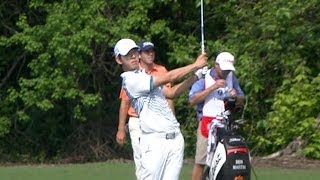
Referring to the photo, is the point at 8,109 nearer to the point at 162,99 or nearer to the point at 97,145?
the point at 97,145

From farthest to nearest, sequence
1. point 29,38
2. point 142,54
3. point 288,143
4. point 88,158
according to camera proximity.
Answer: point 88,158 → point 29,38 → point 288,143 → point 142,54

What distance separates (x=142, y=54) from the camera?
1034 centimetres

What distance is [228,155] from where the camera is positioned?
33.6 feet

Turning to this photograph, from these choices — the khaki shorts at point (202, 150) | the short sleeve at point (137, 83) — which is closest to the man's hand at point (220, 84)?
the khaki shorts at point (202, 150)

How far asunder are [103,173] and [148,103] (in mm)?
6053

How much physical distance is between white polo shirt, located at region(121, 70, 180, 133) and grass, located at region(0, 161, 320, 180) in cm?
471

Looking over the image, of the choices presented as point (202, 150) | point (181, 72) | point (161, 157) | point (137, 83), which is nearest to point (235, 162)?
point (202, 150)

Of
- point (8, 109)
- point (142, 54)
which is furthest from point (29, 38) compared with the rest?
point (142, 54)

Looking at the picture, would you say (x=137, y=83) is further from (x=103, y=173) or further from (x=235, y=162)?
(x=103, y=173)

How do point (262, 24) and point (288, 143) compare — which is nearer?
point (288, 143)

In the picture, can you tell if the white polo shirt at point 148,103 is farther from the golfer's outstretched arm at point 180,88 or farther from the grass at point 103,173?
the grass at point 103,173

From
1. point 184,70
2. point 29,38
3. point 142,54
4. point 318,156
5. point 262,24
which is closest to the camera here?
point 184,70

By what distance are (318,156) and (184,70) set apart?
311 inches

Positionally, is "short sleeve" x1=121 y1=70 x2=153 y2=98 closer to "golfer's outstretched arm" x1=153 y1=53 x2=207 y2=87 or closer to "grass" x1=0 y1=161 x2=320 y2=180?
"golfer's outstretched arm" x1=153 y1=53 x2=207 y2=87
